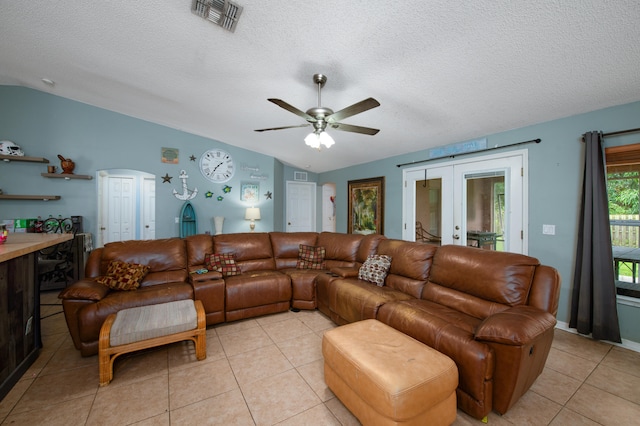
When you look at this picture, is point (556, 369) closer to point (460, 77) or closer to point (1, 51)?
point (460, 77)

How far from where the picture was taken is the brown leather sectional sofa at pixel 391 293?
1550 mm

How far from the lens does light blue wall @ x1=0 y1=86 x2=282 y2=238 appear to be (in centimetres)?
427

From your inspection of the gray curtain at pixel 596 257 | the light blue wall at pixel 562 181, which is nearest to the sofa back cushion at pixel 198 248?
the light blue wall at pixel 562 181

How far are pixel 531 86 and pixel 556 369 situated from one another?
2503 mm

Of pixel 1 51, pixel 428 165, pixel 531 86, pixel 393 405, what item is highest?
pixel 1 51

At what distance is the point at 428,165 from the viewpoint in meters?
4.13

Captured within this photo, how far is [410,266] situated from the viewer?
2.76 m

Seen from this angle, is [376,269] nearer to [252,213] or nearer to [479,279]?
[479,279]

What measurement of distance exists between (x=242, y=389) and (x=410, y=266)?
1957 mm

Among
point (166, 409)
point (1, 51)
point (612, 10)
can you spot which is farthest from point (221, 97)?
point (612, 10)

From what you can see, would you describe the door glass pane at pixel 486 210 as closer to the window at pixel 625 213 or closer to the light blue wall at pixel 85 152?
the window at pixel 625 213

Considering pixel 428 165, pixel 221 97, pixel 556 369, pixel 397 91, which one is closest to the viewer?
pixel 556 369

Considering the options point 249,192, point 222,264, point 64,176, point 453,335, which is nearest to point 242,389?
point 453,335

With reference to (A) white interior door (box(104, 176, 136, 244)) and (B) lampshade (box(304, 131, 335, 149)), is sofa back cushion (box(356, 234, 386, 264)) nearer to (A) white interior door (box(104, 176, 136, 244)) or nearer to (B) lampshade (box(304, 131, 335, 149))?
(B) lampshade (box(304, 131, 335, 149))
